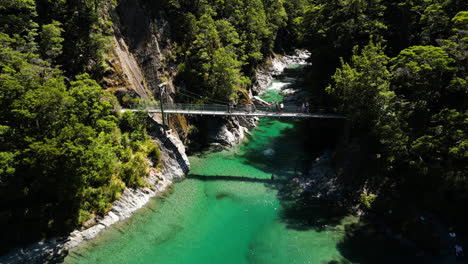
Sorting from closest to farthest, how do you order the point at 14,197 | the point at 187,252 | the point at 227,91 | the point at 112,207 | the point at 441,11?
the point at 14,197, the point at 187,252, the point at 112,207, the point at 441,11, the point at 227,91

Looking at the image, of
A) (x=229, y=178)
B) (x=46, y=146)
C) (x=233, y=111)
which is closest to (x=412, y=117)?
(x=233, y=111)

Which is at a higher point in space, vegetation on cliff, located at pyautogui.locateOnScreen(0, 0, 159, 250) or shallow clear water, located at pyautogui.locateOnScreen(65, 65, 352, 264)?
vegetation on cliff, located at pyautogui.locateOnScreen(0, 0, 159, 250)

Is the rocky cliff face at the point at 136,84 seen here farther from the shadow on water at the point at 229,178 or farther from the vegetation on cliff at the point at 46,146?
the shadow on water at the point at 229,178

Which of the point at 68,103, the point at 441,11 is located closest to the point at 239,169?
the point at 68,103

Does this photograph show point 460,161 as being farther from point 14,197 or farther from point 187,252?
point 14,197

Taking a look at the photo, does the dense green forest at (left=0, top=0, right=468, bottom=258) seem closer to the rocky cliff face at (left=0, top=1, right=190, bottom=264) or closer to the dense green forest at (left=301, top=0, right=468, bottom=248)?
the dense green forest at (left=301, top=0, right=468, bottom=248)

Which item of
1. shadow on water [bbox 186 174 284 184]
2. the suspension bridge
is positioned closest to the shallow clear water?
shadow on water [bbox 186 174 284 184]
